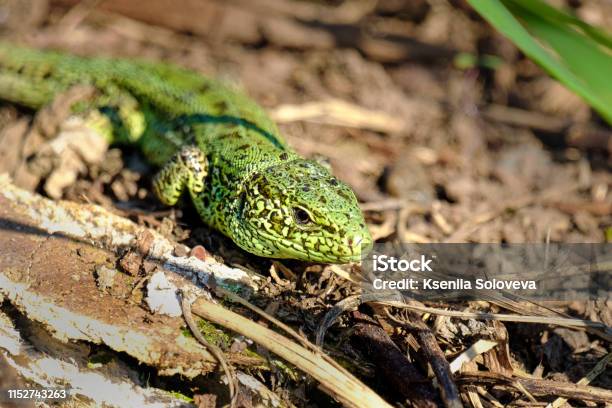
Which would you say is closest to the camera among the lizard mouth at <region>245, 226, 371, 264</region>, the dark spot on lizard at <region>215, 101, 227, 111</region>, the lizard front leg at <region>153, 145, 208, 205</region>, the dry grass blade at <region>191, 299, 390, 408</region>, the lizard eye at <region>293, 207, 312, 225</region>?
the dry grass blade at <region>191, 299, 390, 408</region>

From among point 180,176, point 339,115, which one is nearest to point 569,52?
point 180,176

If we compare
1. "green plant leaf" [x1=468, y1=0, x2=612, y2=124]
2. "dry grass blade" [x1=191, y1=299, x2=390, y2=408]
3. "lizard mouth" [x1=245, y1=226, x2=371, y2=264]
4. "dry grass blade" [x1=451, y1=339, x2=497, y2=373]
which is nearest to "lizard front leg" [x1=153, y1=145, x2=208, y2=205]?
"lizard mouth" [x1=245, y1=226, x2=371, y2=264]

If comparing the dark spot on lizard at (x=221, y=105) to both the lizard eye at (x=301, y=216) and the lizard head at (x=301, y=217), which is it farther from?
the lizard eye at (x=301, y=216)

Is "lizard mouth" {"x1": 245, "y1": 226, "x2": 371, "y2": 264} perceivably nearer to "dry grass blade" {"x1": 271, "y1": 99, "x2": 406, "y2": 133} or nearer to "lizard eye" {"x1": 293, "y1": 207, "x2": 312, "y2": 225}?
"lizard eye" {"x1": 293, "y1": 207, "x2": 312, "y2": 225}

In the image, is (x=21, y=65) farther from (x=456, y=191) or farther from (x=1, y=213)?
(x=456, y=191)

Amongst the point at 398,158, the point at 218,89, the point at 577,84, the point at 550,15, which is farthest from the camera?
the point at 398,158

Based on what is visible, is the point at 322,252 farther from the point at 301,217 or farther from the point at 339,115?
the point at 339,115

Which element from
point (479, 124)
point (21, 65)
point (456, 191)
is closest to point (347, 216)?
point (456, 191)
